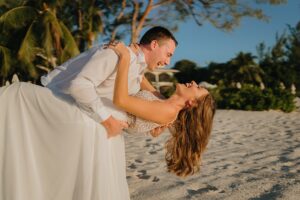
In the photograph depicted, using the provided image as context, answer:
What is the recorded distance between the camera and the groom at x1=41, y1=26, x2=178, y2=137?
2.29 meters

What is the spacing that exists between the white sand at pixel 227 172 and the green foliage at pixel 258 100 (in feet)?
31.2

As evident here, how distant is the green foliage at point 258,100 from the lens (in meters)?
17.9

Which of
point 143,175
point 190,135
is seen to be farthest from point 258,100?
point 190,135

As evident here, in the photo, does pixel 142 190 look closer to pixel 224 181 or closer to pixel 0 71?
pixel 224 181

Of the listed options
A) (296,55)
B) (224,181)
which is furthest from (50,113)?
(296,55)

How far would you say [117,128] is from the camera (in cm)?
257

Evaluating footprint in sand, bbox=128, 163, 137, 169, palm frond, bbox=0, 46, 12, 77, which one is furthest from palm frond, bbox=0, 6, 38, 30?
footprint in sand, bbox=128, 163, 137, 169

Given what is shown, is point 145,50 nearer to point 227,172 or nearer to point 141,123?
point 141,123

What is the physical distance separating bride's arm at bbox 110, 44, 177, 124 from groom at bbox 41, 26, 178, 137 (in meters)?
0.05

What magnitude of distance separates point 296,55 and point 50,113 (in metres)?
36.8

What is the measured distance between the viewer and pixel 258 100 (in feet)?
59.1

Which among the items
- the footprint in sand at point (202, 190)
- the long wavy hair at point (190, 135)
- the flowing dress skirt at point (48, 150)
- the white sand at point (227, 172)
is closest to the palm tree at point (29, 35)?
the white sand at point (227, 172)

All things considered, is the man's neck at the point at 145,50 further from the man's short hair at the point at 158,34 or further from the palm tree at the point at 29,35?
the palm tree at the point at 29,35

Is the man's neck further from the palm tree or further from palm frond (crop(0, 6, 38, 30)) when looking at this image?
palm frond (crop(0, 6, 38, 30))
